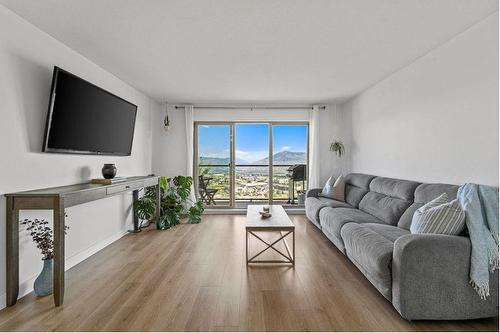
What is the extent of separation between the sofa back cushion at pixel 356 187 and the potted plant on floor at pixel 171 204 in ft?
8.98

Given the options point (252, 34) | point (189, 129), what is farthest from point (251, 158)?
point (252, 34)

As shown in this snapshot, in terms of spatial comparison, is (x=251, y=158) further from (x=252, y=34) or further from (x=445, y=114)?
(x=445, y=114)

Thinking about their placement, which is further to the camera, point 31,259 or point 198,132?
point 198,132

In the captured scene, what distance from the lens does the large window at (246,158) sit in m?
5.77

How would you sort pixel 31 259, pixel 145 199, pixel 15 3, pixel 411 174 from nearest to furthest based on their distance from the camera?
1. pixel 15 3
2. pixel 31 259
3. pixel 411 174
4. pixel 145 199

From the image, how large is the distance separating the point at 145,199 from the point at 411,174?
4029mm

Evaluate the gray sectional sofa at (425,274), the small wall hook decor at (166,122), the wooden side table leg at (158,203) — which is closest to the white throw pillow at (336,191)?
the gray sectional sofa at (425,274)

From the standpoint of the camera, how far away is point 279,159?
5840mm

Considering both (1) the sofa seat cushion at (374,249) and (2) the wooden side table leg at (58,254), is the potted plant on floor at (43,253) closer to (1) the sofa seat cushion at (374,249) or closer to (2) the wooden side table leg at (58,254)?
(2) the wooden side table leg at (58,254)

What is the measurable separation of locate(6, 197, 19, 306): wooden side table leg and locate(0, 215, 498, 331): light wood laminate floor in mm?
126

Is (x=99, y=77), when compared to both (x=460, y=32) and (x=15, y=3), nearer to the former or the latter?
(x=15, y=3)

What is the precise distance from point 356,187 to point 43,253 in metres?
4.25

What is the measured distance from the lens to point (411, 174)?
3.36 meters

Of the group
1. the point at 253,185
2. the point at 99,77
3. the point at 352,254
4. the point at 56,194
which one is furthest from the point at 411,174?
the point at 99,77
